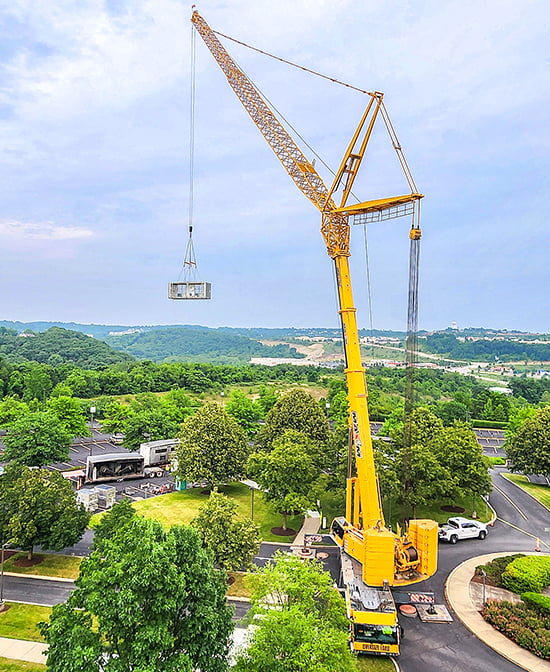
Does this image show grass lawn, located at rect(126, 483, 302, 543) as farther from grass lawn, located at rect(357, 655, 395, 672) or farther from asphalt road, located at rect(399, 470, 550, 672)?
grass lawn, located at rect(357, 655, 395, 672)

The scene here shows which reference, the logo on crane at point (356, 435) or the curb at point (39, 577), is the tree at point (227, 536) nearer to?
the logo on crane at point (356, 435)

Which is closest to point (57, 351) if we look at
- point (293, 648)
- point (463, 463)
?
point (463, 463)

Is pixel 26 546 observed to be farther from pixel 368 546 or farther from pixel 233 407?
pixel 233 407

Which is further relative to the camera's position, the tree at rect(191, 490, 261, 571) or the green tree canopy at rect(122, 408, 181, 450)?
the green tree canopy at rect(122, 408, 181, 450)

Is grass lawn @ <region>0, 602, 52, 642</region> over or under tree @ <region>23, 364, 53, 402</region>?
under

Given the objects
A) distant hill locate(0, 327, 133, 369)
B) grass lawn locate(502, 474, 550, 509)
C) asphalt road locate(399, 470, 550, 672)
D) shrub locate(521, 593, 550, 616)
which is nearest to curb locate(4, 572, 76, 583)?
asphalt road locate(399, 470, 550, 672)

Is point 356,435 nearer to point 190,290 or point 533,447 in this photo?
point 190,290
